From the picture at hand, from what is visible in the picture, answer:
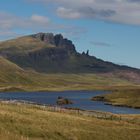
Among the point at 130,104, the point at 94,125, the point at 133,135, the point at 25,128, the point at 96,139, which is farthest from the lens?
the point at 130,104

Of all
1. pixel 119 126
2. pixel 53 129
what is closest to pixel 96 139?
pixel 53 129

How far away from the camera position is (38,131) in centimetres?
4966

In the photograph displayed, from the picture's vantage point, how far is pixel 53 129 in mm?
52625

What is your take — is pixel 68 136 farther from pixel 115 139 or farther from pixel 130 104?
pixel 130 104

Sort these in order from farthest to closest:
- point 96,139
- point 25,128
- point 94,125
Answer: point 94,125 → point 96,139 → point 25,128

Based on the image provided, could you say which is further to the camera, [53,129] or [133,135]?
[133,135]

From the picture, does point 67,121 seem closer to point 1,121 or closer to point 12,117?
point 12,117

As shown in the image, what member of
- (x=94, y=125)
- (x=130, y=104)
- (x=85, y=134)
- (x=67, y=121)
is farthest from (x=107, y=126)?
(x=130, y=104)

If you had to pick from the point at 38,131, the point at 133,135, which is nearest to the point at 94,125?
the point at 133,135

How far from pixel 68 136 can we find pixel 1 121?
25.2 ft

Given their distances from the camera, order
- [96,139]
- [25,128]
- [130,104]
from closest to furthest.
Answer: [25,128] → [96,139] → [130,104]

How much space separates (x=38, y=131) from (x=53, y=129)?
11.0ft

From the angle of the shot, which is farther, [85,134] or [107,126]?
[107,126]

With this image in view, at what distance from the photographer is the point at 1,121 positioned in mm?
50156
